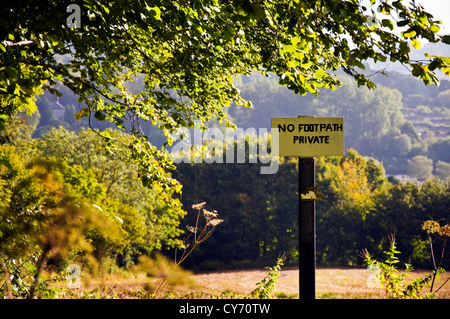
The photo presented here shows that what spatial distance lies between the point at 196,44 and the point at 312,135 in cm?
183

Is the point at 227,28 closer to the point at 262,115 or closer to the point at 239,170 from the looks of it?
the point at 239,170

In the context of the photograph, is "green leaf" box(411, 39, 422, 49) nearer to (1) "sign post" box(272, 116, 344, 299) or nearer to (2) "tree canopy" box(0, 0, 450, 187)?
(2) "tree canopy" box(0, 0, 450, 187)

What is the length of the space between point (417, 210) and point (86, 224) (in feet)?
111

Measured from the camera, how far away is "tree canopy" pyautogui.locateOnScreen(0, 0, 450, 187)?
355 centimetres

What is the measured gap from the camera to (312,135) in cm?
375

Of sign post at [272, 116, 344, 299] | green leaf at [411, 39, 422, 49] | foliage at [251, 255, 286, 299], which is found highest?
green leaf at [411, 39, 422, 49]

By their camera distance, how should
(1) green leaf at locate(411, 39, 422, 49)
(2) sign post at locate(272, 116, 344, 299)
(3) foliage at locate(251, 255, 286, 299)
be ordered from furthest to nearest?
(3) foliage at locate(251, 255, 286, 299)
(2) sign post at locate(272, 116, 344, 299)
(1) green leaf at locate(411, 39, 422, 49)

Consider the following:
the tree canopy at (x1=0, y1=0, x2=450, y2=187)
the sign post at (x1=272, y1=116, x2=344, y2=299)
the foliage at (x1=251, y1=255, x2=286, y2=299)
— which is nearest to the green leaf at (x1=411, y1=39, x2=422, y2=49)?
the tree canopy at (x1=0, y1=0, x2=450, y2=187)

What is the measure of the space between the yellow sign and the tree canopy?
13.5 inches

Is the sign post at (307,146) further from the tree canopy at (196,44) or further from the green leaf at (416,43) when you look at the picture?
the green leaf at (416,43)

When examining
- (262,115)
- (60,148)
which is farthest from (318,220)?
(262,115)

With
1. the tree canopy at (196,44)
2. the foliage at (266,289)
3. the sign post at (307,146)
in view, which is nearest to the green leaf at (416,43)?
the tree canopy at (196,44)

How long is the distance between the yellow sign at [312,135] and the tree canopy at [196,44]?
0.34 meters

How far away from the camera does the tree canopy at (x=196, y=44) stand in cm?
355
